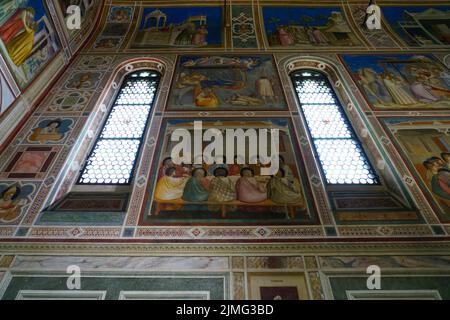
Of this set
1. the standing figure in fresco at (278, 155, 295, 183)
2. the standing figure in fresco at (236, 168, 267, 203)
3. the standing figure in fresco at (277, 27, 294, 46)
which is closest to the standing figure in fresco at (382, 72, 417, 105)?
the standing figure in fresco at (277, 27, 294, 46)

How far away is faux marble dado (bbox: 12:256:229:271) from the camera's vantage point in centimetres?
535

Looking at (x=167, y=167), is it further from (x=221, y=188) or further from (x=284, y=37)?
(x=284, y=37)

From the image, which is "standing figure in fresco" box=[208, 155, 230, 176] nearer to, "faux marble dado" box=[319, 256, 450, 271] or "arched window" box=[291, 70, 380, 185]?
"arched window" box=[291, 70, 380, 185]

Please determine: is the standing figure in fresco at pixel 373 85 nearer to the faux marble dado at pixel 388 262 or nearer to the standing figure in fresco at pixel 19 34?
the faux marble dado at pixel 388 262

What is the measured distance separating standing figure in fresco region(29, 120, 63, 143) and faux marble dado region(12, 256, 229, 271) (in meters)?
2.67

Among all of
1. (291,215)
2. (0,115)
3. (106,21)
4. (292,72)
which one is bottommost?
(291,215)

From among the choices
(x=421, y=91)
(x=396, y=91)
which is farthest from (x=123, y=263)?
(x=421, y=91)

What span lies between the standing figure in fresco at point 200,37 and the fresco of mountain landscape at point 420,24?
5.12 meters

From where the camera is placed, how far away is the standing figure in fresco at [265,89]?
28.7ft

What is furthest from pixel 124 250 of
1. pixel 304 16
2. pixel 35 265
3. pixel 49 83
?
pixel 304 16

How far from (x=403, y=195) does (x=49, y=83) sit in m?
7.29

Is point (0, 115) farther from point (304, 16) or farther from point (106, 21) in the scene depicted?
point (304, 16)

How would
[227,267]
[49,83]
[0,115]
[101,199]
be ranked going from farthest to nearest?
1. [49,83]
2. [0,115]
3. [101,199]
4. [227,267]

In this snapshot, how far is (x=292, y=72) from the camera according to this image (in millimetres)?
10078
